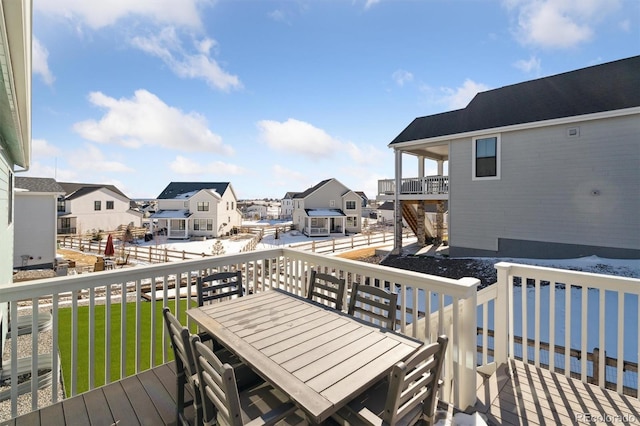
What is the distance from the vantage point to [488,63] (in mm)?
9141

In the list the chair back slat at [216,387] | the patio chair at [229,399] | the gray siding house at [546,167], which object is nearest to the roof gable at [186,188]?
the gray siding house at [546,167]

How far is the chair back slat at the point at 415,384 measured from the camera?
142 cm

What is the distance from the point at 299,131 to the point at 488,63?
1731cm

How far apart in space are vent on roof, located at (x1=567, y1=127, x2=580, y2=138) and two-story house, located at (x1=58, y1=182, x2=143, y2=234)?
34.7m

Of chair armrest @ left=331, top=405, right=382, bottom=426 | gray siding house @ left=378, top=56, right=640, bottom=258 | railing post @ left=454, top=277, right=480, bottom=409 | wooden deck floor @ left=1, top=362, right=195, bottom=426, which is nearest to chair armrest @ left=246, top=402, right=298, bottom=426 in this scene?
chair armrest @ left=331, top=405, right=382, bottom=426

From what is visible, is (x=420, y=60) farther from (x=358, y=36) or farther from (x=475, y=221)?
(x=475, y=221)

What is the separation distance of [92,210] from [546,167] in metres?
34.7

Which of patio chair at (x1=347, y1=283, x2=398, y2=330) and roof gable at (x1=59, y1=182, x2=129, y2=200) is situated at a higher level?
roof gable at (x1=59, y1=182, x2=129, y2=200)

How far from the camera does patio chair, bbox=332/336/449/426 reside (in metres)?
1.43

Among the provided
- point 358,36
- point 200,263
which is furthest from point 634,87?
point 200,263

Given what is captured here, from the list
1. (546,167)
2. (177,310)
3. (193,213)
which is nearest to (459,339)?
Result: (177,310)

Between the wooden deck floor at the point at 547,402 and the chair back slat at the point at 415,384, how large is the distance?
3.16ft

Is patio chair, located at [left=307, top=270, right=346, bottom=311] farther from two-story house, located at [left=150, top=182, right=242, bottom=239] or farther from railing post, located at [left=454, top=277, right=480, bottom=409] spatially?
two-story house, located at [left=150, top=182, right=242, bottom=239]

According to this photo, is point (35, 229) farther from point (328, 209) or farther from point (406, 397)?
point (328, 209)
